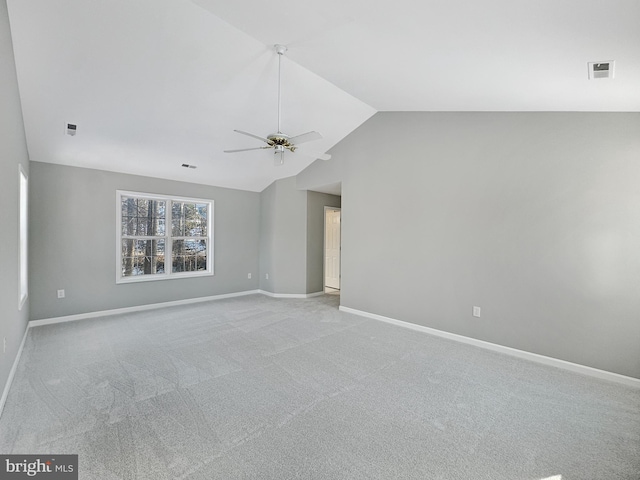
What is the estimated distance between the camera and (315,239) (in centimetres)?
620

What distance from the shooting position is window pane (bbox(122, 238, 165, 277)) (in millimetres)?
4918

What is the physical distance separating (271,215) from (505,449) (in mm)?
5389

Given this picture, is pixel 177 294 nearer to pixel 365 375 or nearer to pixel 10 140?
pixel 10 140

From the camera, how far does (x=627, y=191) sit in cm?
260

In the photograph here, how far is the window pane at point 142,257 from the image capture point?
492 centimetres

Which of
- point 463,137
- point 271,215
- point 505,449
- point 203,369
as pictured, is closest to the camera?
point 505,449

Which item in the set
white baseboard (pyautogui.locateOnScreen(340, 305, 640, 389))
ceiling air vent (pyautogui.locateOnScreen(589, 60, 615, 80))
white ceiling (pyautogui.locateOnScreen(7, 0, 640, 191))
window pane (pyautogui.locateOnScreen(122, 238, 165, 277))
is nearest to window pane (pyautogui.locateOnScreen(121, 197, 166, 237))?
window pane (pyautogui.locateOnScreen(122, 238, 165, 277))

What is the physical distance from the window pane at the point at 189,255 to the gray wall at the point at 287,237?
1427mm

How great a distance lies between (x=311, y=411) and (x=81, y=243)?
4.47 meters

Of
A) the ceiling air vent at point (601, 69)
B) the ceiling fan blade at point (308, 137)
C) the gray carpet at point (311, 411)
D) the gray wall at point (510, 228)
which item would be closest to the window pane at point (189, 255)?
the gray carpet at point (311, 411)

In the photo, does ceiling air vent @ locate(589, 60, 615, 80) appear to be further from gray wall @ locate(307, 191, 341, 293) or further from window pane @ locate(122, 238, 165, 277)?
window pane @ locate(122, 238, 165, 277)

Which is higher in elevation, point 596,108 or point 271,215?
point 596,108

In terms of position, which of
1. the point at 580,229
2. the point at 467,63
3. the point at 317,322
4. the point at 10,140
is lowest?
the point at 317,322

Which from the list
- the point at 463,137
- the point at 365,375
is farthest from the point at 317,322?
the point at 463,137
